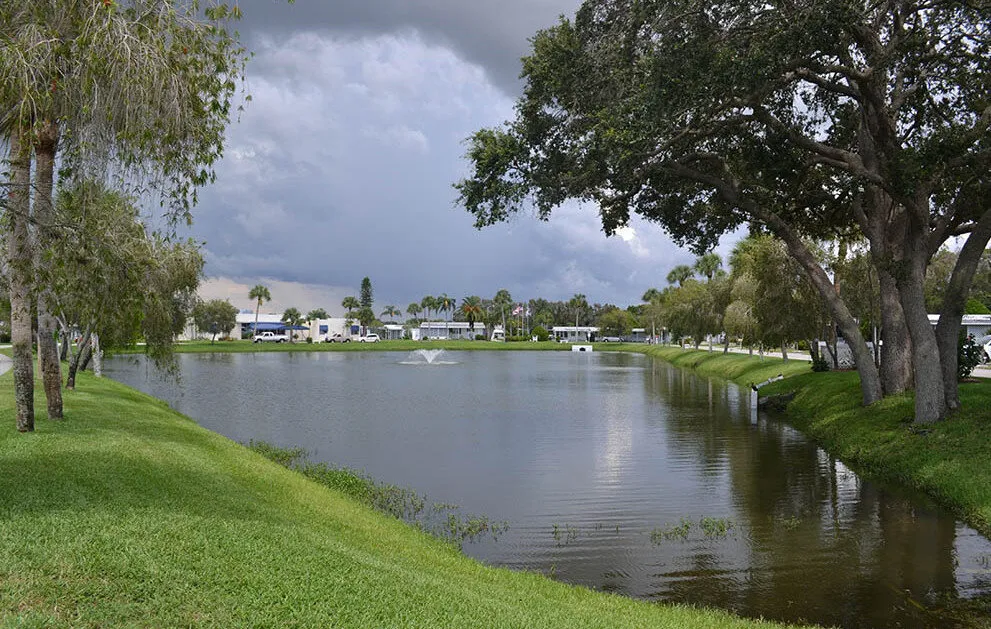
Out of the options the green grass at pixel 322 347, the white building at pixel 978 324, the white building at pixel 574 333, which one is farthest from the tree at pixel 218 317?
the white building at pixel 978 324

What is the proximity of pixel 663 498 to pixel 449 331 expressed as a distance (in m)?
173

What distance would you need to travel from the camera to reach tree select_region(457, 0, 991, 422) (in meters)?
17.1

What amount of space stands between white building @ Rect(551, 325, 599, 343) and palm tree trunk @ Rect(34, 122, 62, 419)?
159 meters

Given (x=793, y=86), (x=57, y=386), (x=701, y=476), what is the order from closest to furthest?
1. (x=57, y=386)
2. (x=701, y=476)
3. (x=793, y=86)

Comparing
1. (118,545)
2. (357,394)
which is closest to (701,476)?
(118,545)

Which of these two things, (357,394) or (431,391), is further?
(431,391)

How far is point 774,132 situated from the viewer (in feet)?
71.9

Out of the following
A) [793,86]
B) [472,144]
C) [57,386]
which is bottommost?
[57,386]

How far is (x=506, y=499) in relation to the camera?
17.0 meters

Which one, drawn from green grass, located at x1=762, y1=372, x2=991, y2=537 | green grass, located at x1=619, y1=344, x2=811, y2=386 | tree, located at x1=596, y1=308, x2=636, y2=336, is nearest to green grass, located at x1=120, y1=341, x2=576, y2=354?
tree, located at x1=596, y1=308, x2=636, y2=336

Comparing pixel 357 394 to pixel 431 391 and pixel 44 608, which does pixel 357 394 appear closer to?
pixel 431 391

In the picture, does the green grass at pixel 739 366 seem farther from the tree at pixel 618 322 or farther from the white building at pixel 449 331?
the white building at pixel 449 331

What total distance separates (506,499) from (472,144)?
35.4ft

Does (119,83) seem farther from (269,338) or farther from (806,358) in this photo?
(269,338)
